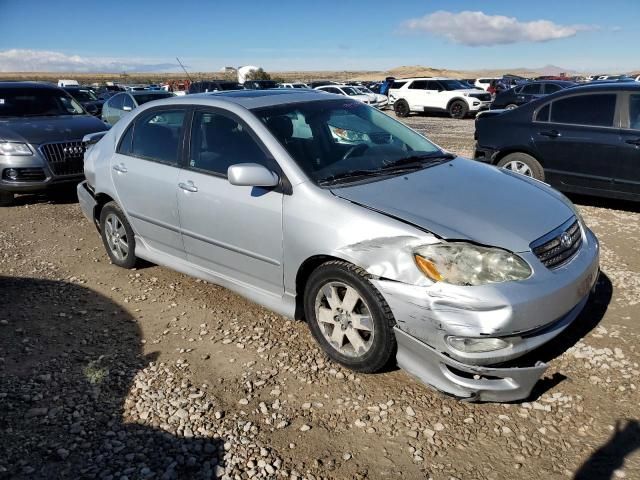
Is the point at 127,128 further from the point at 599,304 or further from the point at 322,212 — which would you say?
the point at 599,304

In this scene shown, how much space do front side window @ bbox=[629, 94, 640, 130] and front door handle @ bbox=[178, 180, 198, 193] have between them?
508 cm

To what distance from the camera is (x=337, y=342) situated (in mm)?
3240

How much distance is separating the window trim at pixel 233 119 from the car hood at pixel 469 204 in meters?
0.47

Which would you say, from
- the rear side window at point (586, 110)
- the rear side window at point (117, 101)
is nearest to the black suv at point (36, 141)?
the rear side window at point (117, 101)

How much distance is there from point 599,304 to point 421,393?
1873mm

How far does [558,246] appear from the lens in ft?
10.0

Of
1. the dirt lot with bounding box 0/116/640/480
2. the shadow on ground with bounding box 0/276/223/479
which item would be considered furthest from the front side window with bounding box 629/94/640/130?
the shadow on ground with bounding box 0/276/223/479

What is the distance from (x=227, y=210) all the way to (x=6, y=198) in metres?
5.61

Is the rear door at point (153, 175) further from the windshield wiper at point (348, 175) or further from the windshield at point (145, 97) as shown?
the windshield at point (145, 97)

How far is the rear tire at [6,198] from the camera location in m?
7.59

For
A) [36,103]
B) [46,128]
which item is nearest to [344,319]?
[46,128]

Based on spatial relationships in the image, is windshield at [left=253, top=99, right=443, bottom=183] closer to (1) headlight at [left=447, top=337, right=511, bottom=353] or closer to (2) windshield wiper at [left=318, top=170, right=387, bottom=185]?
(2) windshield wiper at [left=318, top=170, right=387, bottom=185]

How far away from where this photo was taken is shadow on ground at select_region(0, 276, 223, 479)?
2.54m

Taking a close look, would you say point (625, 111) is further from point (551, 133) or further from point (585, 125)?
point (551, 133)
